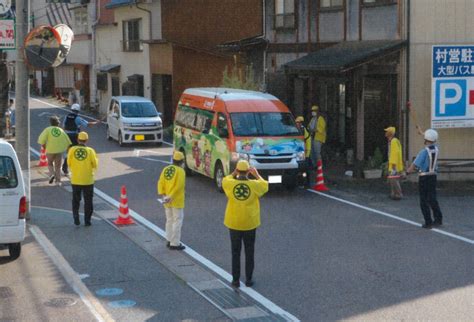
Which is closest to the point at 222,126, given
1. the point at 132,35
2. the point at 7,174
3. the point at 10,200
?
the point at 7,174

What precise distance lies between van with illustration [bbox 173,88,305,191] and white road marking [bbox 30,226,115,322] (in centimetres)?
582

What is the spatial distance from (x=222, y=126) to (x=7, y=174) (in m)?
8.36

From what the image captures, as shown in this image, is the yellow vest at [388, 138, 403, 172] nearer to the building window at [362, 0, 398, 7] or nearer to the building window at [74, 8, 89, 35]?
the building window at [362, 0, 398, 7]

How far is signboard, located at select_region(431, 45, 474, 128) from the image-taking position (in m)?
20.9

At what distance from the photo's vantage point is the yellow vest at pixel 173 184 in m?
13.3

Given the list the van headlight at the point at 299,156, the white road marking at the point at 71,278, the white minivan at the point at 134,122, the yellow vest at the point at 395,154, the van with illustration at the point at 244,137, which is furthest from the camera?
the white minivan at the point at 134,122

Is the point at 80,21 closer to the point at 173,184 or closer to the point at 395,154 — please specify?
the point at 395,154

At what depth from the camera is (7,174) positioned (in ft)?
40.3

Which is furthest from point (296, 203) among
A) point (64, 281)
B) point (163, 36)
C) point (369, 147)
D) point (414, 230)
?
point (163, 36)

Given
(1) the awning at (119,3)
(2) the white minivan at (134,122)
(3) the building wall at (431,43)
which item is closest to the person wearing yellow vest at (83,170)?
(3) the building wall at (431,43)

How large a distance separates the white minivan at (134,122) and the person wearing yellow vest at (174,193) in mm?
17521

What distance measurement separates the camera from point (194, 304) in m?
10.4

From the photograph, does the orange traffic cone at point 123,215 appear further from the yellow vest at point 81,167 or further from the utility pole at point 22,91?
the utility pole at point 22,91

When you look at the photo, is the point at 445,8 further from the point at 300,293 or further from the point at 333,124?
the point at 300,293
